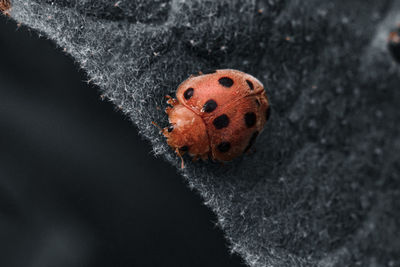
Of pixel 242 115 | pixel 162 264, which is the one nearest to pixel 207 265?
pixel 162 264

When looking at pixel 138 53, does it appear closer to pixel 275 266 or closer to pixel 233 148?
pixel 233 148

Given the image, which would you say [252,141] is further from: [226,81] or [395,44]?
[395,44]

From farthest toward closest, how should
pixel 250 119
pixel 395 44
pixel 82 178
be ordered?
pixel 82 178 → pixel 250 119 → pixel 395 44

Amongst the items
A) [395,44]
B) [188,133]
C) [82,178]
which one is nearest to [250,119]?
[188,133]

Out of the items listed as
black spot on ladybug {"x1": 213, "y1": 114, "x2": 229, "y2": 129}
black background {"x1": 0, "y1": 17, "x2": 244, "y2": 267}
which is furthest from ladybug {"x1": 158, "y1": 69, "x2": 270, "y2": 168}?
black background {"x1": 0, "y1": 17, "x2": 244, "y2": 267}

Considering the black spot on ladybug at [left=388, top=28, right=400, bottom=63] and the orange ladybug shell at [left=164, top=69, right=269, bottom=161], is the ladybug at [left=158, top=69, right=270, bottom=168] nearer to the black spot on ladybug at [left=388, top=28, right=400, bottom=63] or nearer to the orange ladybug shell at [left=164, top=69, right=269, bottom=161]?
the orange ladybug shell at [left=164, top=69, right=269, bottom=161]

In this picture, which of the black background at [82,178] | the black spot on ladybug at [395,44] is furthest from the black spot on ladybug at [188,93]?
the black spot on ladybug at [395,44]
